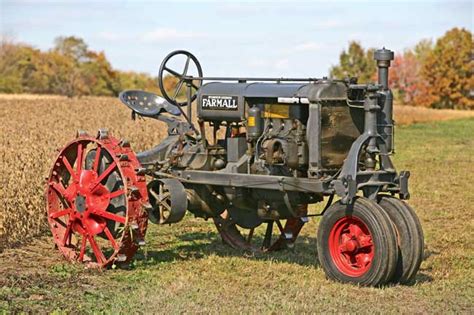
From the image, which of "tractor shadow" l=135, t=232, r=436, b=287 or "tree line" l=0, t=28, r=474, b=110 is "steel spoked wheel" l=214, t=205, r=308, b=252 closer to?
"tractor shadow" l=135, t=232, r=436, b=287

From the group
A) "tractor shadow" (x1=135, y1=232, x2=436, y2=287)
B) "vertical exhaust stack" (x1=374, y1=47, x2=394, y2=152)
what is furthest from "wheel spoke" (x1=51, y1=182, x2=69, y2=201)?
"vertical exhaust stack" (x1=374, y1=47, x2=394, y2=152)

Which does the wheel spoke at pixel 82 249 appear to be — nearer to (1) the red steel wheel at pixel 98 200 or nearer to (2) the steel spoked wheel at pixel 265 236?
(1) the red steel wheel at pixel 98 200

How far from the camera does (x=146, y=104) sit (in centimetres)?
1056

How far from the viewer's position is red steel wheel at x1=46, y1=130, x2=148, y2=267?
8664mm

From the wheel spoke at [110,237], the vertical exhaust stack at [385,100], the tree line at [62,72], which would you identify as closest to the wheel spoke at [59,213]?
the wheel spoke at [110,237]

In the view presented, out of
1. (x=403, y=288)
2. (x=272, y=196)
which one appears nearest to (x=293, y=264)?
(x=272, y=196)

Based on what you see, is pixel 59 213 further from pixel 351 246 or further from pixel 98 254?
pixel 351 246

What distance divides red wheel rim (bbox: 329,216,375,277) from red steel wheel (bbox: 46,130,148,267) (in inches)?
75.9

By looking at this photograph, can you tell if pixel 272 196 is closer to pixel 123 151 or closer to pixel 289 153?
pixel 289 153

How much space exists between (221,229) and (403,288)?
2.92 meters

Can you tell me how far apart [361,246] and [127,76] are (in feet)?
299

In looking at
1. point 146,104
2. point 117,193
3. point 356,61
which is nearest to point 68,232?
point 117,193

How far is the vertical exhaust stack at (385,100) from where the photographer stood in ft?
27.8

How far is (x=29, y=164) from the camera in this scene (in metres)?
11.8
